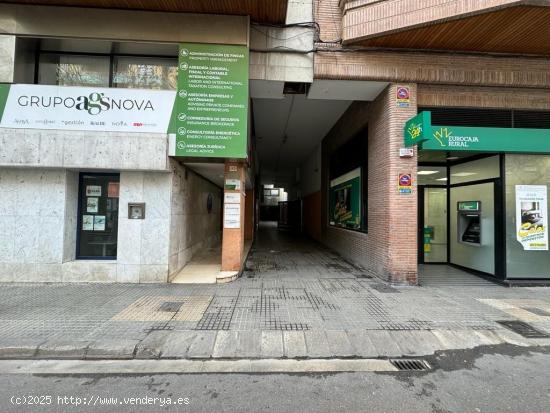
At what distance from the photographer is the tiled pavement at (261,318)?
375 centimetres

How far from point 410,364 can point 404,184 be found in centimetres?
444

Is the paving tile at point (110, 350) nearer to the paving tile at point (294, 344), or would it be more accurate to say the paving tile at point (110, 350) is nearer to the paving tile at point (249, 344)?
the paving tile at point (249, 344)

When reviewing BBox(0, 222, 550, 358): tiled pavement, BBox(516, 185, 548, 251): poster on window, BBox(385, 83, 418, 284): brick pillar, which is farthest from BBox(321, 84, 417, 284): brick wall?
BBox(516, 185, 548, 251): poster on window

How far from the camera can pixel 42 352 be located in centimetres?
357

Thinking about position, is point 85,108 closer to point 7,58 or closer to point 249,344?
point 7,58

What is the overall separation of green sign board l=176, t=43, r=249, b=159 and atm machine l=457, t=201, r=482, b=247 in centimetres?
667

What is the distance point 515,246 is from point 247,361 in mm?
7502

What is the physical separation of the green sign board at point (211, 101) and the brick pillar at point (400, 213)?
3706 millimetres

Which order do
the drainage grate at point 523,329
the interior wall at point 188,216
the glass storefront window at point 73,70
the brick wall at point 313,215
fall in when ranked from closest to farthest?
the drainage grate at point 523,329, the glass storefront window at point 73,70, the interior wall at point 188,216, the brick wall at point 313,215

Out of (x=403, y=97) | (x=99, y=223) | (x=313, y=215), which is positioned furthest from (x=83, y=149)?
(x=313, y=215)

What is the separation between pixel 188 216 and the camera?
8422 mm

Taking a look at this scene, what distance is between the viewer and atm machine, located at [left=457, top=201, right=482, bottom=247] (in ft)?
25.7

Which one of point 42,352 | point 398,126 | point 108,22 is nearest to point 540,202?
point 398,126

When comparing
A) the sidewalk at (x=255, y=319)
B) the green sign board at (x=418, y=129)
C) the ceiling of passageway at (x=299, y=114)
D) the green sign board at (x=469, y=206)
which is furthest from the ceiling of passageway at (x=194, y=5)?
the green sign board at (x=469, y=206)
